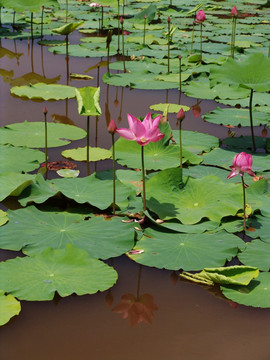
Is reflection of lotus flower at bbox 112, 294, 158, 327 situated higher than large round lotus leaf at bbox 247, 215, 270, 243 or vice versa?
large round lotus leaf at bbox 247, 215, 270, 243

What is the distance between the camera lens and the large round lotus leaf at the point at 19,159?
3.00 meters

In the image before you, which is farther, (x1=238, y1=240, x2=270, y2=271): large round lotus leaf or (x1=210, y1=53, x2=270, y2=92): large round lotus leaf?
(x1=210, y1=53, x2=270, y2=92): large round lotus leaf

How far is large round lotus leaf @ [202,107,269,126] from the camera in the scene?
397 cm

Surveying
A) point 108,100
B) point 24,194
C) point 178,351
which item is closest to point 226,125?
point 108,100

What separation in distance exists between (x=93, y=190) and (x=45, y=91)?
6.38 feet

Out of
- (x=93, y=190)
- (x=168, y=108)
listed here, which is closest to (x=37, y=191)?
(x=93, y=190)

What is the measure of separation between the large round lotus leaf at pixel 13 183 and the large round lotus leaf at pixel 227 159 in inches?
42.4

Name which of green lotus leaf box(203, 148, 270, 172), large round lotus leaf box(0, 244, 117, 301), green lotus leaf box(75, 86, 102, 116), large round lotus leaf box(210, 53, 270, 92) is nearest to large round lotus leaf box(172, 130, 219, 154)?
green lotus leaf box(203, 148, 270, 172)

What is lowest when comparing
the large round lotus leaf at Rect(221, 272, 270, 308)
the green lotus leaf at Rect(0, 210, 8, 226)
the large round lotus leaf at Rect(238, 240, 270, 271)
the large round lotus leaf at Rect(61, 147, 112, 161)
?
the large round lotus leaf at Rect(221, 272, 270, 308)

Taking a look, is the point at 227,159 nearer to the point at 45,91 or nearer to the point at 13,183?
the point at 13,183

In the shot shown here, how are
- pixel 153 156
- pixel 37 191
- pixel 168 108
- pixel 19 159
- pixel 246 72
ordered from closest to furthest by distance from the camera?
pixel 37 191, pixel 19 159, pixel 153 156, pixel 246 72, pixel 168 108

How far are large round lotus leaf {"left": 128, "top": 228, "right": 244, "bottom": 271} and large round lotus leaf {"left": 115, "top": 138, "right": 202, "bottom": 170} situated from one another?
732 millimetres

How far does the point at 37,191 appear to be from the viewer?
8.80 feet

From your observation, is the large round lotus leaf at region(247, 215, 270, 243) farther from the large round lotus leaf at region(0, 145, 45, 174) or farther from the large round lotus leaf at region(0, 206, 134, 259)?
the large round lotus leaf at region(0, 145, 45, 174)
